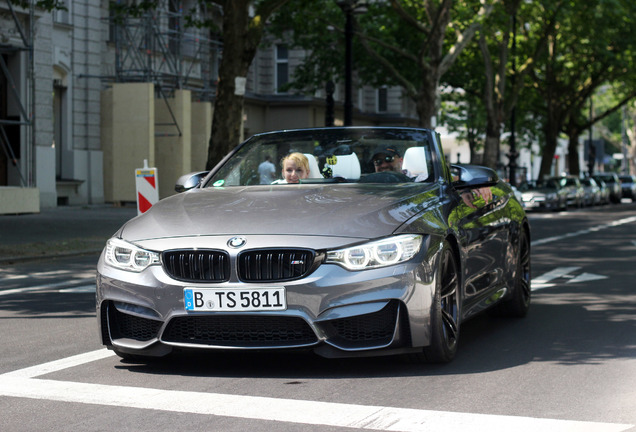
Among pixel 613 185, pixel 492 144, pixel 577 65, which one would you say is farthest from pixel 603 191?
pixel 492 144

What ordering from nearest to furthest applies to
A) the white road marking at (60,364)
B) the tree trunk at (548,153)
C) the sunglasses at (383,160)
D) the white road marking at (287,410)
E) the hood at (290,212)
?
1. the white road marking at (287,410)
2. the hood at (290,212)
3. the white road marking at (60,364)
4. the sunglasses at (383,160)
5. the tree trunk at (548,153)

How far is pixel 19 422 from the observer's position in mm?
5211

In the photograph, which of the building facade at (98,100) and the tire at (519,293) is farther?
the building facade at (98,100)

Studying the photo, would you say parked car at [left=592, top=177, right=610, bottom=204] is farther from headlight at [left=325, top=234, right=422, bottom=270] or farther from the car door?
headlight at [left=325, top=234, right=422, bottom=270]

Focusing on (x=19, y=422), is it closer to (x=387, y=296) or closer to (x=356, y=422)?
(x=356, y=422)

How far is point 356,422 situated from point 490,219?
329 cm

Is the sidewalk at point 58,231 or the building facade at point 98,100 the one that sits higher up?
the building facade at point 98,100

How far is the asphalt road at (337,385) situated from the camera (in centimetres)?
522

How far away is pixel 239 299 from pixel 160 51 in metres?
30.2

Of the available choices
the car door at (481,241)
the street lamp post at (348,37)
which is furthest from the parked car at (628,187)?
the car door at (481,241)

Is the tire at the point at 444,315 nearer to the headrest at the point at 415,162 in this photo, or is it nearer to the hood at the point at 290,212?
the hood at the point at 290,212

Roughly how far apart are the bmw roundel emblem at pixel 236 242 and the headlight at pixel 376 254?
1.49 ft

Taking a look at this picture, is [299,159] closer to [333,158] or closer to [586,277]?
[333,158]

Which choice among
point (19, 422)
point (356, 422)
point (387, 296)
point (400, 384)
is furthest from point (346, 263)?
point (19, 422)
